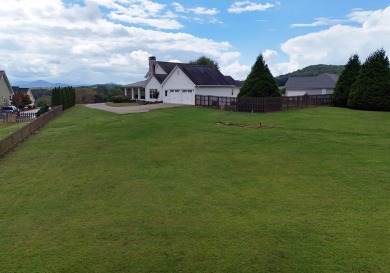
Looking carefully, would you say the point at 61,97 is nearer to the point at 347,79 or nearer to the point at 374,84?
the point at 347,79

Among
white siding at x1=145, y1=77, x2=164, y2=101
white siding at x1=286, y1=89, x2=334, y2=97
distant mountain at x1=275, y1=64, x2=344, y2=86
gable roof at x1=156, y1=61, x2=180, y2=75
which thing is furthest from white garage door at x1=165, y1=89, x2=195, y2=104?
distant mountain at x1=275, y1=64, x2=344, y2=86

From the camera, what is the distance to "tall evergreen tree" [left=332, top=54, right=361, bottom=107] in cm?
3472

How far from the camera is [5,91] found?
202ft

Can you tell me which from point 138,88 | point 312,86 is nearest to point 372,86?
point 312,86

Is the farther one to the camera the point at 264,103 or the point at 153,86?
the point at 153,86

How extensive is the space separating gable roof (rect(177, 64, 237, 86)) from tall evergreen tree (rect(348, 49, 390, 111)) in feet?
58.2

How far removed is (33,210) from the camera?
24.9 ft

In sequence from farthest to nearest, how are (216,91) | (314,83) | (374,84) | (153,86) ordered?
(314,83)
(153,86)
(216,91)
(374,84)

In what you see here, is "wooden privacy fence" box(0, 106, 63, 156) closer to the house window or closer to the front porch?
the house window

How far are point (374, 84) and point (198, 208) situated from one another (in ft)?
99.5

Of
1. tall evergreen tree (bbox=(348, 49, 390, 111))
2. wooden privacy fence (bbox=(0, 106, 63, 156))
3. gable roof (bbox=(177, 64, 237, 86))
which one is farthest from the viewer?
gable roof (bbox=(177, 64, 237, 86))

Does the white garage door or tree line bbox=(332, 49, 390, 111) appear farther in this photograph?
the white garage door

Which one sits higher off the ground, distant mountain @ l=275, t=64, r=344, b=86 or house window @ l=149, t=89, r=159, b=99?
distant mountain @ l=275, t=64, r=344, b=86

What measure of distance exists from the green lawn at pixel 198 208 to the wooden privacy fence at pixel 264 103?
1518 centimetres
